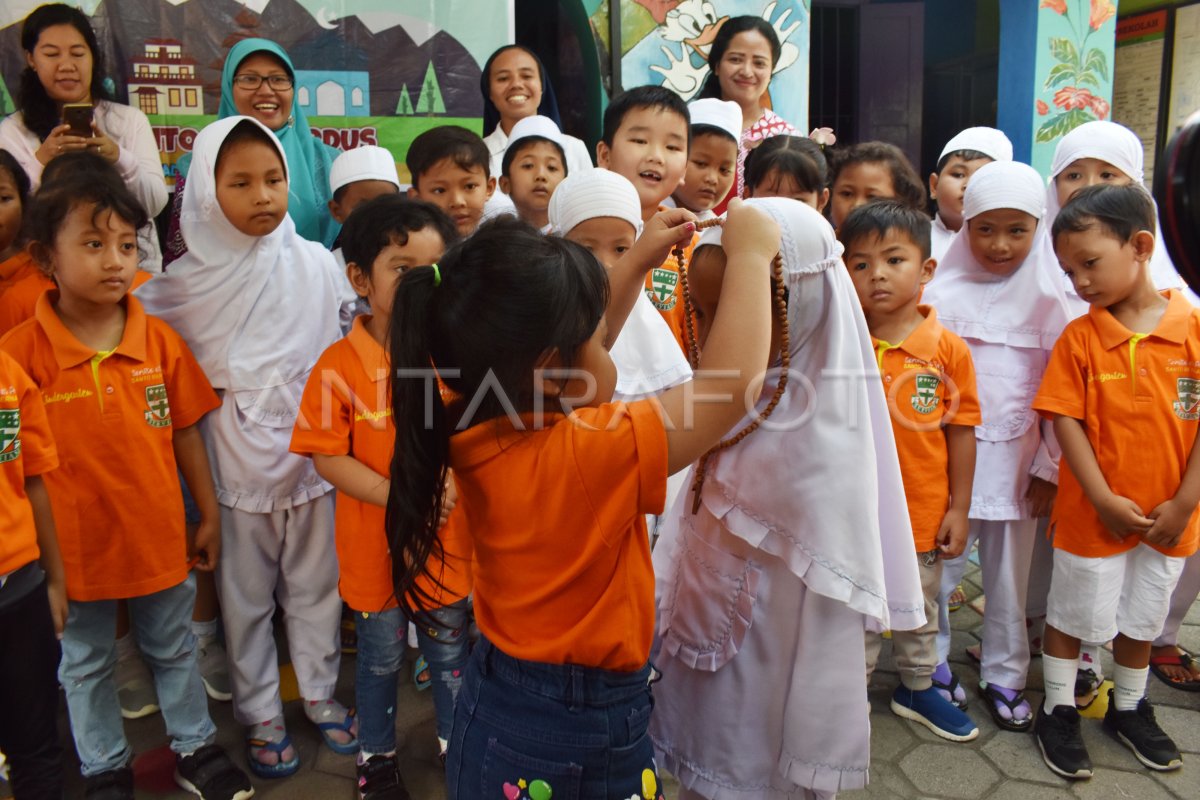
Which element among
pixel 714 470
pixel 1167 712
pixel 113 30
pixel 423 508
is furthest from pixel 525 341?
pixel 113 30

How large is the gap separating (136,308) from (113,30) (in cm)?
212

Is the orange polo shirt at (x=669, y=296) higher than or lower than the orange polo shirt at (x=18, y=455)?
higher

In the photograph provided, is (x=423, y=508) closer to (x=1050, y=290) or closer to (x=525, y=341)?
(x=525, y=341)

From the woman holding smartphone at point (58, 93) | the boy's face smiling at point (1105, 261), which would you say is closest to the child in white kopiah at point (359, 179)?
the woman holding smartphone at point (58, 93)

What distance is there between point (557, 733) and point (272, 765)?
1.53m

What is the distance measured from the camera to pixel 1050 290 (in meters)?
2.80

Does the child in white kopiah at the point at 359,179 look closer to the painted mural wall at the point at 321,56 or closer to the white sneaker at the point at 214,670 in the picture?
the painted mural wall at the point at 321,56

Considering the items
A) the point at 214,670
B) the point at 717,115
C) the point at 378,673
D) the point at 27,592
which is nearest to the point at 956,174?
the point at 717,115

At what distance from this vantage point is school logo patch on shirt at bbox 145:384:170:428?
7.47ft

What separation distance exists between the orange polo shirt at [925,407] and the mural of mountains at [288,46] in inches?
107

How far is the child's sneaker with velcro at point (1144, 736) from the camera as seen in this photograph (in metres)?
2.43

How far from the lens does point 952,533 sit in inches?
100

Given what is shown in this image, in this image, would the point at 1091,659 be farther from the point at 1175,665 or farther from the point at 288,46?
the point at 288,46

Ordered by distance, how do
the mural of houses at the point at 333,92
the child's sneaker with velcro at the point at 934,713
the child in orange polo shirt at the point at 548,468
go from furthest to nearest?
the mural of houses at the point at 333,92
the child's sneaker with velcro at the point at 934,713
the child in orange polo shirt at the point at 548,468
